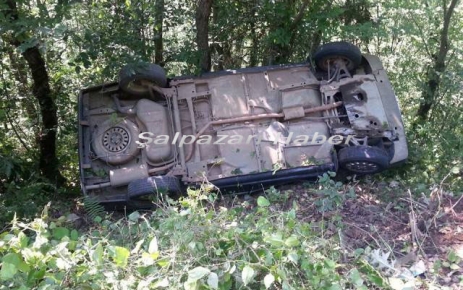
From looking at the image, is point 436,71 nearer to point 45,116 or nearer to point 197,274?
point 45,116

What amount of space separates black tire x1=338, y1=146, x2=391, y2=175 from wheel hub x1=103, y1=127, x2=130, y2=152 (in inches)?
88.9

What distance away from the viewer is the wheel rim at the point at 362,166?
4.77 meters

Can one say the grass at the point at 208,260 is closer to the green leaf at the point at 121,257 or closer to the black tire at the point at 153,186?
the green leaf at the point at 121,257

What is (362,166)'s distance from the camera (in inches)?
190

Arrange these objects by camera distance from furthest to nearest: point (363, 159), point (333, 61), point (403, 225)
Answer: point (333, 61) → point (363, 159) → point (403, 225)

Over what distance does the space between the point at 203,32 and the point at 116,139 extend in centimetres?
208

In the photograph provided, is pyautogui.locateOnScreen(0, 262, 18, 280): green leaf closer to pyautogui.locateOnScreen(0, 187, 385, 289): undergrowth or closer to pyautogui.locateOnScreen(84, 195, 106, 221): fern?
pyautogui.locateOnScreen(0, 187, 385, 289): undergrowth

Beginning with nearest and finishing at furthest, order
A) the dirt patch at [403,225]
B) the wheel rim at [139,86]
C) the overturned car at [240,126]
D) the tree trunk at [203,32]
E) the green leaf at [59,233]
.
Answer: the green leaf at [59,233] < the dirt patch at [403,225] < the overturned car at [240,126] < the wheel rim at [139,86] < the tree trunk at [203,32]

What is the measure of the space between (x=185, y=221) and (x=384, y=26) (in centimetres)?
521

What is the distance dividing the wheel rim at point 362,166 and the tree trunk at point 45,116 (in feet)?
12.0

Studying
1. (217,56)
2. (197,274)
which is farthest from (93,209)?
(217,56)

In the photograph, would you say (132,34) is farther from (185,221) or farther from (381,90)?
(185,221)

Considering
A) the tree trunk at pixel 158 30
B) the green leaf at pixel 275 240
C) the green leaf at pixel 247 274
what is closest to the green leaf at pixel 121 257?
the green leaf at pixel 247 274

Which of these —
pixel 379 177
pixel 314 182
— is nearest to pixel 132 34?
pixel 314 182
